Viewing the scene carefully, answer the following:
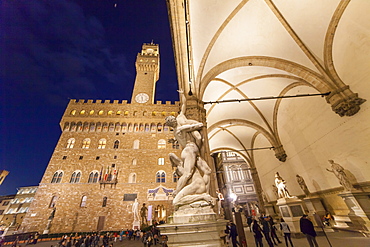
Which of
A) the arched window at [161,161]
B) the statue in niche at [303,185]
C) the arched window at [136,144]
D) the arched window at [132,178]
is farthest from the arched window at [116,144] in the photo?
the statue in niche at [303,185]

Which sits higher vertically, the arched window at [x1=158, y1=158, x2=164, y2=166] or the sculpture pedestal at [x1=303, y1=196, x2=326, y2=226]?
the arched window at [x1=158, y1=158, x2=164, y2=166]

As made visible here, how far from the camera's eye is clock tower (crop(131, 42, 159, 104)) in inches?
827

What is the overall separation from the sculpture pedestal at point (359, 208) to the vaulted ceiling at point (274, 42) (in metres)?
3.09

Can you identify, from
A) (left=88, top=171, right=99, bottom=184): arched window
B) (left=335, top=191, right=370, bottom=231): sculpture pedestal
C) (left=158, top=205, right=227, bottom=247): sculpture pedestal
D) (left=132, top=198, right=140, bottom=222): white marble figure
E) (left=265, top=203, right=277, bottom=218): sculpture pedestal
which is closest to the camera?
(left=158, top=205, right=227, bottom=247): sculpture pedestal

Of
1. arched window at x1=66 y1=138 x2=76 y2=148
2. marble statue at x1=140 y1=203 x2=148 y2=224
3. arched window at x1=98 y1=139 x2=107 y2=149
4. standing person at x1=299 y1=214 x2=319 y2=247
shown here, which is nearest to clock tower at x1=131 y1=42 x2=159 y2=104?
arched window at x1=98 y1=139 x2=107 y2=149

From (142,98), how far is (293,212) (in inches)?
762

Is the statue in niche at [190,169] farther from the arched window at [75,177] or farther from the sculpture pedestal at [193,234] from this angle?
the arched window at [75,177]

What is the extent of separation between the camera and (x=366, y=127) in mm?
5684

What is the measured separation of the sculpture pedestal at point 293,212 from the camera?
238 inches

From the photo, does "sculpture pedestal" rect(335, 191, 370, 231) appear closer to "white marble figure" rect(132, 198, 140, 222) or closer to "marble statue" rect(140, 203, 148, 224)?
"marble statue" rect(140, 203, 148, 224)

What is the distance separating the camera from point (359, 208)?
5488 mm

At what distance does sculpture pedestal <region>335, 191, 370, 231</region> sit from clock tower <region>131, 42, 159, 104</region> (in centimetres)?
1959

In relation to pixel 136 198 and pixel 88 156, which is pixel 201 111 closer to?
pixel 136 198

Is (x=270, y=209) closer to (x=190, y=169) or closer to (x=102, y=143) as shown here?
(x=190, y=169)
